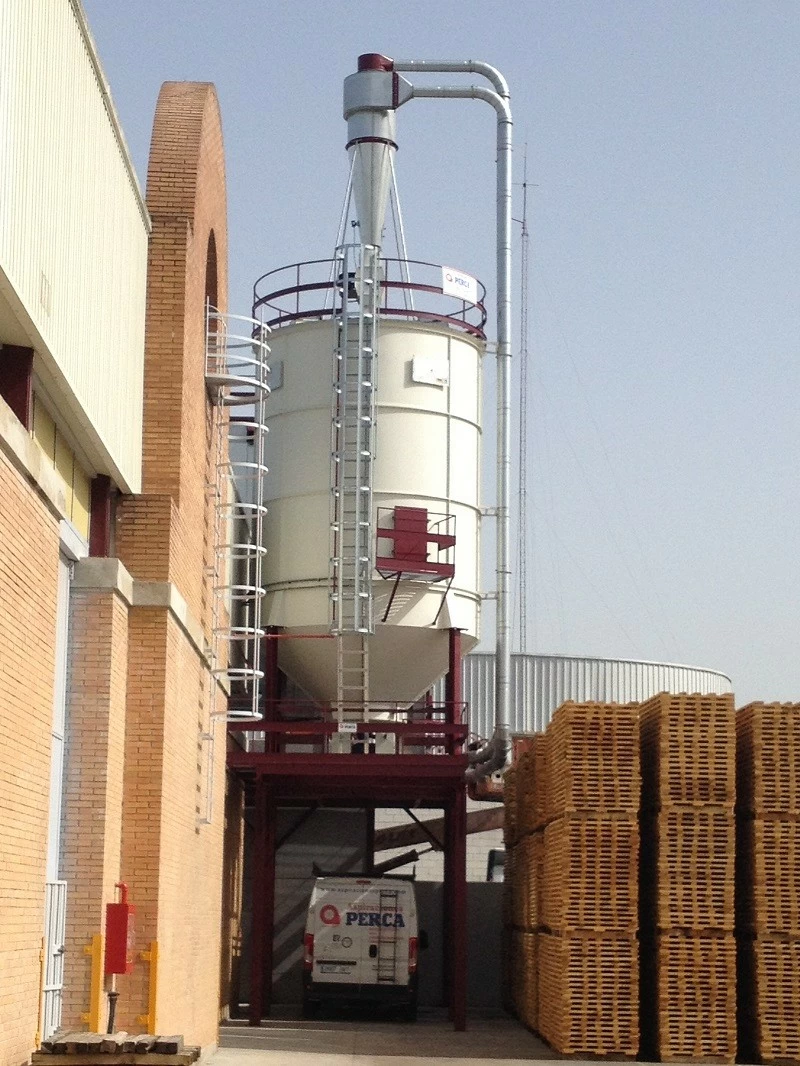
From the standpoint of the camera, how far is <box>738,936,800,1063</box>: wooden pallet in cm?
2097

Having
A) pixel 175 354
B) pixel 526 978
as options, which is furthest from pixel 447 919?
pixel 175 354

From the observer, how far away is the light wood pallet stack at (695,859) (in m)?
21.1

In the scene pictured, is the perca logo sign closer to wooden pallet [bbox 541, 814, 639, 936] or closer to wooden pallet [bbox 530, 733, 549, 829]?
wooden pallet [bbox 530, 733, 549, 829]

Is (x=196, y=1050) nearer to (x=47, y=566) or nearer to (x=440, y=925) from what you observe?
(x=47, y=566)

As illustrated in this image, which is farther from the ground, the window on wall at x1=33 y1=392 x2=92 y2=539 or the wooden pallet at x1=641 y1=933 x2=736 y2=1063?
the window on wall at x1=33 y1=392 x2=92 y2=539

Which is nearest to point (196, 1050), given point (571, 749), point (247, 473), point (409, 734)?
point (571, 749)

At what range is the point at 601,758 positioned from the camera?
71.1ft

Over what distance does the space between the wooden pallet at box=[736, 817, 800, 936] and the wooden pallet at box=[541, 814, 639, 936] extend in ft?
4.91

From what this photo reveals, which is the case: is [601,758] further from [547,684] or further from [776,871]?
[547,684]

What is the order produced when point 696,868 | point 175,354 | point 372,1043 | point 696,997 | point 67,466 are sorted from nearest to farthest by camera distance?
point 67,466 < point 175,354 < point 696,997 < point 696,868 < point 372,1043

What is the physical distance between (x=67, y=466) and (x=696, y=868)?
10.5 meters

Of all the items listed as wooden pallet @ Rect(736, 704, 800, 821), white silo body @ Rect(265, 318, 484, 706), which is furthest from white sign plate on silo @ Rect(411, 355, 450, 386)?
wooden pallet @ Rect(736, 704, 800, 821)

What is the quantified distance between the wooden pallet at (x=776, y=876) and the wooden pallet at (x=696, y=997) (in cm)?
56

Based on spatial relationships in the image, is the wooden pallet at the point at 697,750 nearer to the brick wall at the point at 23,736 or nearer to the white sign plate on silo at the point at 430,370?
the white sign plate on silo at the point at 430,370
